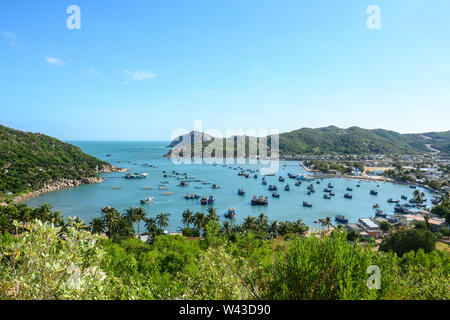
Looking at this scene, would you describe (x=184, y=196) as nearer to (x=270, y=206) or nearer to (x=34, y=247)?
(x=270, y=206)

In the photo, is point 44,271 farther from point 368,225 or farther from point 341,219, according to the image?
point 341,219

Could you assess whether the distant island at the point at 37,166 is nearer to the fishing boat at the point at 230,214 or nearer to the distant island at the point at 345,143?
the fishing boat at the point at 230,214

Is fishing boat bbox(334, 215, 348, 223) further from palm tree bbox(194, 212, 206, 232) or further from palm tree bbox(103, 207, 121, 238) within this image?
A: palm tree bbox(103, 207, 121, 238)

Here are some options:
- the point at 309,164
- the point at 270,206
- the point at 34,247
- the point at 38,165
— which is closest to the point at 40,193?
the point at 38,165

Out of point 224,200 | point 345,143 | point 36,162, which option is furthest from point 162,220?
point 345,143

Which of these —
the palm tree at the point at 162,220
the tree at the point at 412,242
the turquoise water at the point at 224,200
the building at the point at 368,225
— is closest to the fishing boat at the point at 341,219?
the turquoise water at the point at 224,200

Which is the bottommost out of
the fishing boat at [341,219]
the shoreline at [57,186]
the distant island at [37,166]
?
the fishing boat at [341,219]

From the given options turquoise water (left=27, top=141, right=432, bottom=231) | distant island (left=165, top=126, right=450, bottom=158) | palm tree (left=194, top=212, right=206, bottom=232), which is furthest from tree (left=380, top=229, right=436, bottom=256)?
distant island (left=165, top=126, right=450, bottom=158)

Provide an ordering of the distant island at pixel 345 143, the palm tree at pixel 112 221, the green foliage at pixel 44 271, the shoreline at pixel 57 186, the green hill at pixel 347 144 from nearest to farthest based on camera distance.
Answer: the green foliage at pixel 44 271
the palm tree at pixel 112 221
the shoreline at pixel 57 186
the distant island at pixel 345 143
the green hill at pixel 347 144
